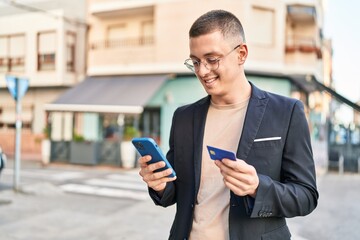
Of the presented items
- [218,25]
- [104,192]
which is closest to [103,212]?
[104,192]

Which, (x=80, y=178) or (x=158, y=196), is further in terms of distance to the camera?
(x=80, y=178)

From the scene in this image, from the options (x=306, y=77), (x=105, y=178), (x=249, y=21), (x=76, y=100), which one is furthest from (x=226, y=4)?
(x=105, y=178)

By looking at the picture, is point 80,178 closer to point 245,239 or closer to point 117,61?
point 117,61

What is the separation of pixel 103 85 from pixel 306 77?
8.52m

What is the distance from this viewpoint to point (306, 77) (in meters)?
15.7

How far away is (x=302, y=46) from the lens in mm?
16016

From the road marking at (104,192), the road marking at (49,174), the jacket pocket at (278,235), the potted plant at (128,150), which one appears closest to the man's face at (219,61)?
the jacket pocket at (278,235)

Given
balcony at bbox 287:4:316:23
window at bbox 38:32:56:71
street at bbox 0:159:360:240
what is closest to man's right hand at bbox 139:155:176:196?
street at bbox 0:159:360:240

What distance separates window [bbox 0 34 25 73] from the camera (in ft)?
63.2

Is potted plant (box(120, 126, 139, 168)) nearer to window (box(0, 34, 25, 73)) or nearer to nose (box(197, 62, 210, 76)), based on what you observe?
window (box(0, 34, 25, 73))

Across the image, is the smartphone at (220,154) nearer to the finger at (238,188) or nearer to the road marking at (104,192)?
the finger at (238,188)

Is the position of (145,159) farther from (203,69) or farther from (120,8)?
(120,8)

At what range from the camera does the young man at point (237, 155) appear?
1600 mm

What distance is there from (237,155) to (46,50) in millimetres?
18248
